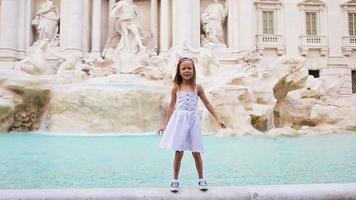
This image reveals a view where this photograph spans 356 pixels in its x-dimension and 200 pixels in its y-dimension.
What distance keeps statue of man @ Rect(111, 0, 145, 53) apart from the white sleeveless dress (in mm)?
14084

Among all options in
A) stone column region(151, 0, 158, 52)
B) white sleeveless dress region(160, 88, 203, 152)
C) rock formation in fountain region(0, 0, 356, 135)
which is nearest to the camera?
white sleeveless dress region(160, 88, 203, 152)

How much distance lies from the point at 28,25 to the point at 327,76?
48.5 ft

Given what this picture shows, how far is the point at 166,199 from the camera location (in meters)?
2.72

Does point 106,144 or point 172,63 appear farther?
point 172,63

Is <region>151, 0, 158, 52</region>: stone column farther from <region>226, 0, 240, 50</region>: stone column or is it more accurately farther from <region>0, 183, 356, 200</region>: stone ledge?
<region>0, 183, 356, 200</region>: stone ledge

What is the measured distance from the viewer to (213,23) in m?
19.0

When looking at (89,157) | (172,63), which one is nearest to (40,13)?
(172,63)

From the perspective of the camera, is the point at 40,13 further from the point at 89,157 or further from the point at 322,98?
the point at 89,157

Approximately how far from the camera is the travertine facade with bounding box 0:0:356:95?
1814cm

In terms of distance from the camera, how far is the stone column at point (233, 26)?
1908cm

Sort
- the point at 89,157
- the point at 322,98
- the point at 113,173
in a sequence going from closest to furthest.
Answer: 1. the point at 113,173
2. the point at 89,157
3. the point at 322,98

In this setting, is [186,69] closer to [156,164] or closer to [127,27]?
[156,164]

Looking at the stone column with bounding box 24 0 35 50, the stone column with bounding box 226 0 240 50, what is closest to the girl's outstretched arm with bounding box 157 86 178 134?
the stone column with bounding box 226 0 240 50

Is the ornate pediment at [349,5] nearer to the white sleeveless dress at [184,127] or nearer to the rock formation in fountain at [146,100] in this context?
the rock formation in fountain at [146,100]
